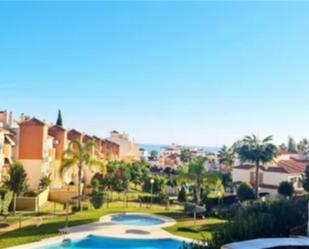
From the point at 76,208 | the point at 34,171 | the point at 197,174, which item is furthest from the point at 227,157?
the point at 76,208

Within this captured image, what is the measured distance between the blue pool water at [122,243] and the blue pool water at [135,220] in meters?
4.86

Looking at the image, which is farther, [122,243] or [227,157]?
[227,157]

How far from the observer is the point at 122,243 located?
23938 mm

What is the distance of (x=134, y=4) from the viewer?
22.8 meters

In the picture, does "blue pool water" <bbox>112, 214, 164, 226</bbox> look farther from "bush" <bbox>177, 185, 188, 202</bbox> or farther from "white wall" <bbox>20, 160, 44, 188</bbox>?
"white wall" <bbox>20, 160, 44, 188</bbox>

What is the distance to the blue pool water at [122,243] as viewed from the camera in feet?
77.7

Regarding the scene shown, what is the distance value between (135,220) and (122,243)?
7.35 metres

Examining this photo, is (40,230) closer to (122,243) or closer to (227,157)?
(122,243)

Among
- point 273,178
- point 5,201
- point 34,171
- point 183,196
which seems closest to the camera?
point 5,201

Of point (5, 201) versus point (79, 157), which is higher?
point (79, 157)

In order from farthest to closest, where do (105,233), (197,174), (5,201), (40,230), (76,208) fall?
1. (197,174)
2. (76,208)
3. (5,201)
4. (40,230)
5. (105,233)

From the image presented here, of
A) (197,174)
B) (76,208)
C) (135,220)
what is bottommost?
(135,220)

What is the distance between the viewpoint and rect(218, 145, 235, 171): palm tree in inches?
3337

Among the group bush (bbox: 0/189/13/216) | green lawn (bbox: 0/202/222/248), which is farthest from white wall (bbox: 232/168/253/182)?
bush (bbox: 0/189/13/216)
